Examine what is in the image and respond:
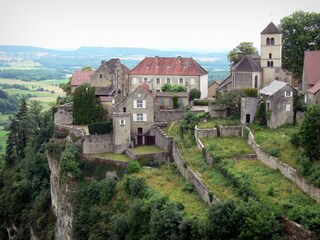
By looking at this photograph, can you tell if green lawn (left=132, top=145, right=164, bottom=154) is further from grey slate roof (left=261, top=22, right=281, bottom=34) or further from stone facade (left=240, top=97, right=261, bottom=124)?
grey slate roof (left=261, top=22, right=281, bottom=34)

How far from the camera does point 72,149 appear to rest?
54656 mm

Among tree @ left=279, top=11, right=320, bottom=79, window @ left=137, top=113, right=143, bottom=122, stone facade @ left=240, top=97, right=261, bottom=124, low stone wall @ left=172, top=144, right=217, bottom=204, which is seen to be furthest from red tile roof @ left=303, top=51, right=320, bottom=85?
window @ left=137, top=113, right=143, bottom=122

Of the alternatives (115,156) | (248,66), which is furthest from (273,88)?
(115,156)

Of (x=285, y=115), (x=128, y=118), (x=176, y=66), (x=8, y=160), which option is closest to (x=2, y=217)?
(x=8, y=160)

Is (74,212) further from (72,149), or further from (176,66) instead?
(176,66)

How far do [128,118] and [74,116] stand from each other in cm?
774

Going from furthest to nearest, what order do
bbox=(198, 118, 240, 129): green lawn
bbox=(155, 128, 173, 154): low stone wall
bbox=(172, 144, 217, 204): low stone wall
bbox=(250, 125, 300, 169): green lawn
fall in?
bbox=(198, 118, 240, 129): green lawn < bbox=(155, 128, 173, 154): low stone wall < bbox=(250, 125, 300, 169): green lawn < bbox=(172, 144, 217, 204): low stone wall

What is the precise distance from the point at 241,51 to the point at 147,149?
27891 millimetres

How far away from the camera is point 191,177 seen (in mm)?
45188

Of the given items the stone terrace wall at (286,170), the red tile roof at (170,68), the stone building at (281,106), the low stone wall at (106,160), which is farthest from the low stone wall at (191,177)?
the red tile roof at (170,68)

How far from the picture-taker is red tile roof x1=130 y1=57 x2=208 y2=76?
7056 cm

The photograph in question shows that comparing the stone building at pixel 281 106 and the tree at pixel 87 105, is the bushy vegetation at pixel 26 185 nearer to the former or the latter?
the tree at pixel 87 105

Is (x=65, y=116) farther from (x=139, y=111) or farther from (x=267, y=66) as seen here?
(x=267, y=66)

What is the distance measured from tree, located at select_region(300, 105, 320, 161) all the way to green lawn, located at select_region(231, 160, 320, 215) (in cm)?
253
